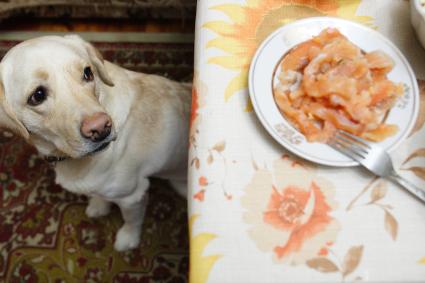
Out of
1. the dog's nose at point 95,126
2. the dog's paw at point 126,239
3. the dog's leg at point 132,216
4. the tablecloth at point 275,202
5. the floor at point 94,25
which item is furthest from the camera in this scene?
the floor at point 94,25

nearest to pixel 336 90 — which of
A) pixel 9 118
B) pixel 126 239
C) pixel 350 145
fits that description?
pixel 350 145

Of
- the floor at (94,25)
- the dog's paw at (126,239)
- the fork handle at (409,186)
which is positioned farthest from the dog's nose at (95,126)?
the floor at (94,25)

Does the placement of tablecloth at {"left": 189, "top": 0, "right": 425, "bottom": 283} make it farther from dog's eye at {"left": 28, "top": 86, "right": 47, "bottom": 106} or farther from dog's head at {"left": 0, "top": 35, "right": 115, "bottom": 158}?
dog's eye at {"left": 28, "top": 86, "right": 47, "bottom": 106}

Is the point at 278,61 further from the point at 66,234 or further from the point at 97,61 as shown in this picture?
the point at 66,234

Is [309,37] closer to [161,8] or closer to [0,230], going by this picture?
[161,8]

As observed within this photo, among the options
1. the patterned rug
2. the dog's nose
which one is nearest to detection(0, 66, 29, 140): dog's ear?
the dog's nose

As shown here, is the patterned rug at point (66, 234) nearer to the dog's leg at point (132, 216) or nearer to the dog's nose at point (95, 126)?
the dog's leg at point (132, 216)

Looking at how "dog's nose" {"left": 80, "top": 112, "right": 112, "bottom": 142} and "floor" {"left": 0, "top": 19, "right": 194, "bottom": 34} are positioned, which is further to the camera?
"floor" {"left": 0, "top": 19, "right": 194, "bottom": 34}
